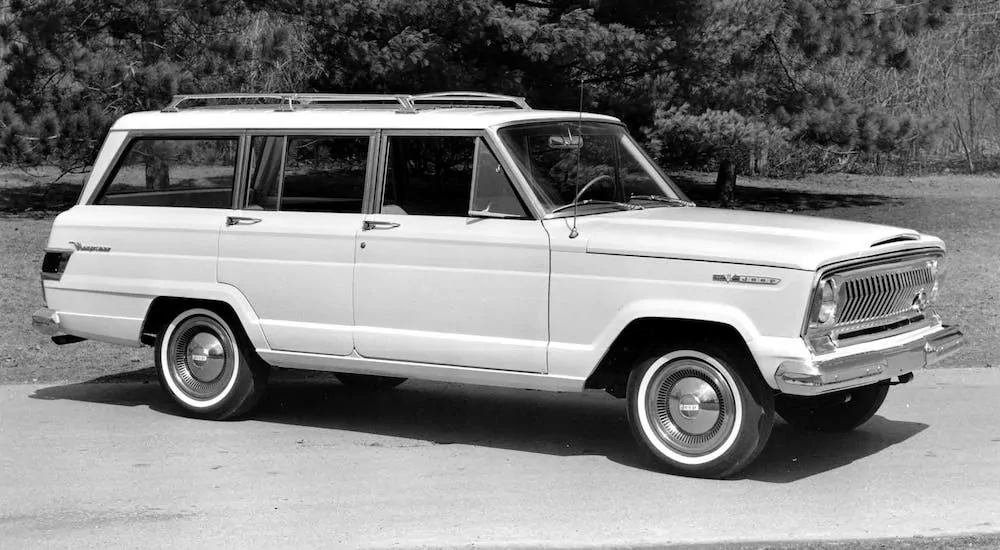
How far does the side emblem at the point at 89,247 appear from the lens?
881 cm

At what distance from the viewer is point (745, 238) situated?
22.5 ft

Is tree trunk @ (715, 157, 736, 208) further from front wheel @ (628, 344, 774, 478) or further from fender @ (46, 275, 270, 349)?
front wheel @ (628, 344, 774, 478)

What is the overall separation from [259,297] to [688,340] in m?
2.74

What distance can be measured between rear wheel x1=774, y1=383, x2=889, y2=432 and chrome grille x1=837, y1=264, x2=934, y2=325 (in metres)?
0.63

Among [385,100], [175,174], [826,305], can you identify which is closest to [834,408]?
[826,305]

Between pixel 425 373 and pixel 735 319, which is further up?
pixel 735 319

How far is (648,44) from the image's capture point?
18.9 metres

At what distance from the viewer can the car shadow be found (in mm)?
7688

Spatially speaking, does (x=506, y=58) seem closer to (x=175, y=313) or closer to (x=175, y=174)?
(x=175, y=174)

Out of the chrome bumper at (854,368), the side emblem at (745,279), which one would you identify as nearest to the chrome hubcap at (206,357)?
the side emblem at (745,279)

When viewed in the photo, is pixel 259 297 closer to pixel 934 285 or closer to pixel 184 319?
pixel 184 319

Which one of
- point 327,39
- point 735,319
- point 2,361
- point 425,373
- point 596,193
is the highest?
point 327,39

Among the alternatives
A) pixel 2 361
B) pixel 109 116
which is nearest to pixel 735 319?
pixel 2 361

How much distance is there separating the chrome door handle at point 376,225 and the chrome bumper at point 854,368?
246cm
